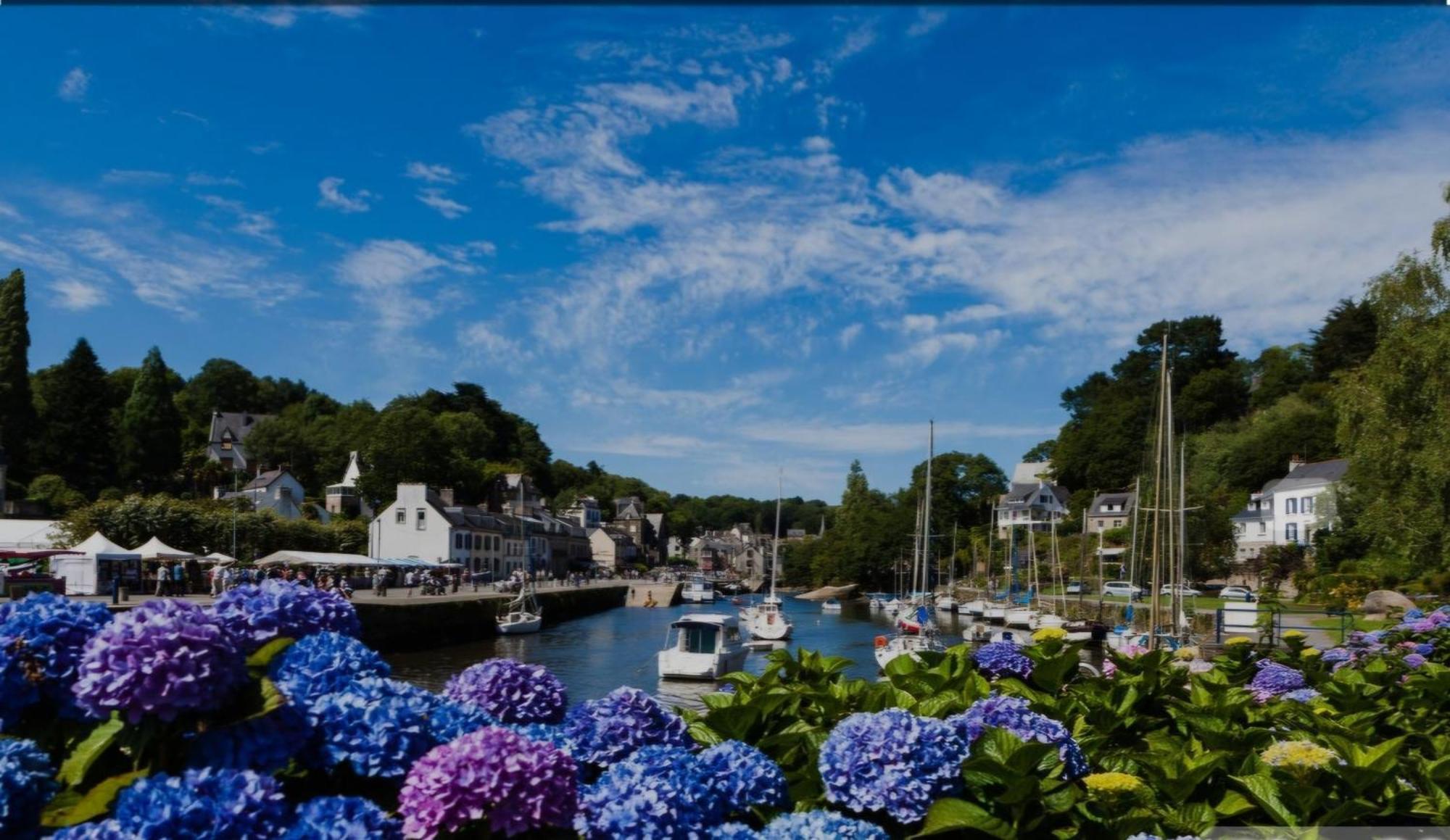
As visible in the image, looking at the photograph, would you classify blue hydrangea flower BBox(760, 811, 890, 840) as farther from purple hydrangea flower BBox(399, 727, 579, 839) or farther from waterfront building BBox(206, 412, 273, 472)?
waterfront building BBox(206, 412, 273, 472)

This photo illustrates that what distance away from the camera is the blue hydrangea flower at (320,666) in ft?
10.4

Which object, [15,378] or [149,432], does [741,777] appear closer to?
[15,378]

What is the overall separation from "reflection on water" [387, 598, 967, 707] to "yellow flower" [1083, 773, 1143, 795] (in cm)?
1484

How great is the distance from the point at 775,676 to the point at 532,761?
2.95 m

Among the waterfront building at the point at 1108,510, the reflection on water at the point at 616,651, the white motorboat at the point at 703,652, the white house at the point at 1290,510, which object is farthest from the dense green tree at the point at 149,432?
the white house at the point at 1290,510

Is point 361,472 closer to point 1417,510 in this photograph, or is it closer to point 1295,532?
point 1295,532

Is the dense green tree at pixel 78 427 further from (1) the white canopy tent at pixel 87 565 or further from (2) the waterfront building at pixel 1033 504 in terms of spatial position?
(2) the waterfront building at pixel 1033 504

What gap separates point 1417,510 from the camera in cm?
3319

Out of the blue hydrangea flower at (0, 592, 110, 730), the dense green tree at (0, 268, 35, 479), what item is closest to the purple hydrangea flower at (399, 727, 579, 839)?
the blue hydrangea flower at (0, 592, 110, 730)

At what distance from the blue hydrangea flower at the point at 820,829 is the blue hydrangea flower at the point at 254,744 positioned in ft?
4.56

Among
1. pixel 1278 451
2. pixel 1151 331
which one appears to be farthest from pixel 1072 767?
pixel 1151 331

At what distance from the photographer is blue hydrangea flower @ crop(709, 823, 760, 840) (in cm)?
324

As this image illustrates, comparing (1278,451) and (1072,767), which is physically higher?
(1278,451)

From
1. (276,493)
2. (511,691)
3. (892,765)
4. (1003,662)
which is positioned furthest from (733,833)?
(276,493)
